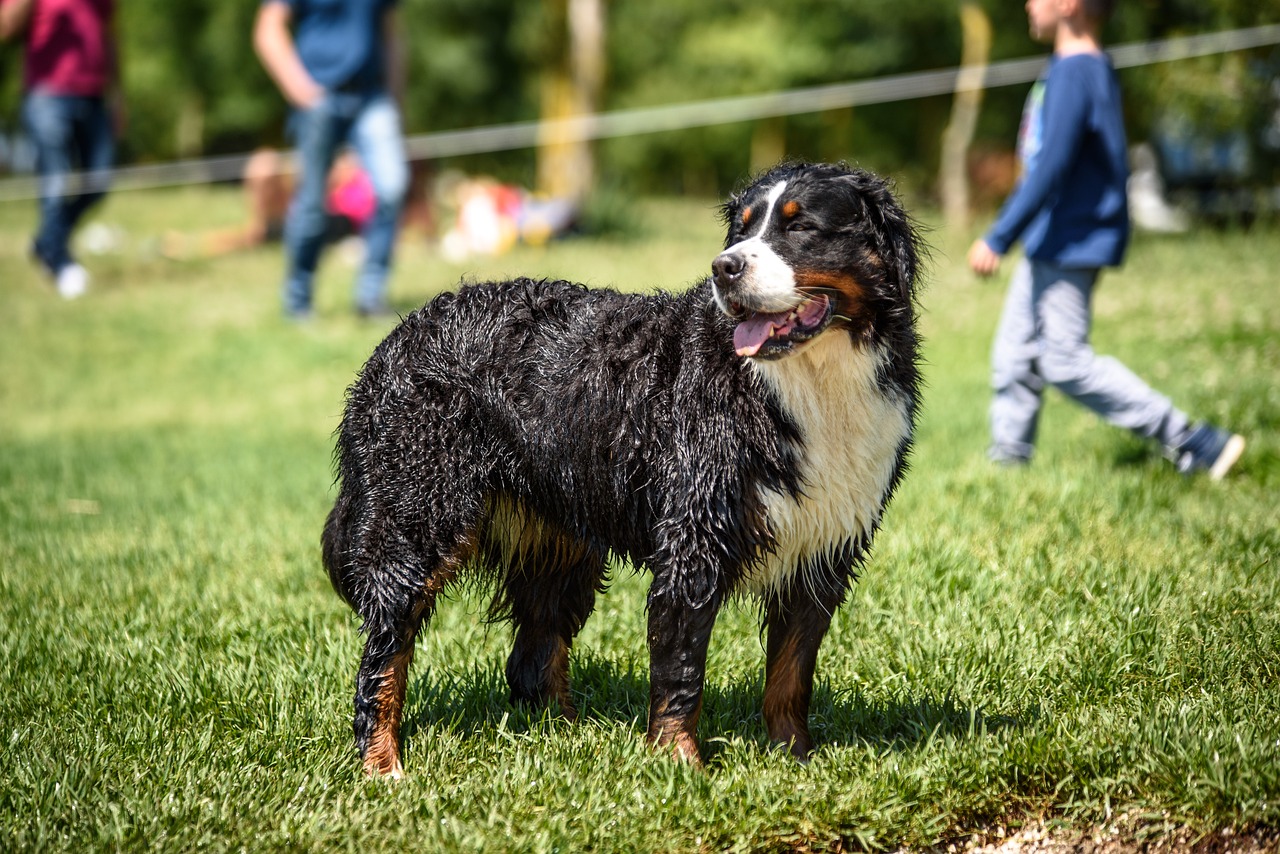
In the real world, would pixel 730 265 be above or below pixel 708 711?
above

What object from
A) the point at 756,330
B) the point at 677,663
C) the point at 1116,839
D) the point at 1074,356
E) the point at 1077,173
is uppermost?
the point at 1077,173

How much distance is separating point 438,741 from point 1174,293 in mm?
8442

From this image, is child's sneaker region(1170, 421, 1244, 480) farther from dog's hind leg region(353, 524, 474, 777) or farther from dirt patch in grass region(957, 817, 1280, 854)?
dog's hind leg region(353, 524, 474, 777)

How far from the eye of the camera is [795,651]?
11.6 ft

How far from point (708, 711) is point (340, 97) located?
25.0 feet

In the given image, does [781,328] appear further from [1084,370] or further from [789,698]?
[1084,370]

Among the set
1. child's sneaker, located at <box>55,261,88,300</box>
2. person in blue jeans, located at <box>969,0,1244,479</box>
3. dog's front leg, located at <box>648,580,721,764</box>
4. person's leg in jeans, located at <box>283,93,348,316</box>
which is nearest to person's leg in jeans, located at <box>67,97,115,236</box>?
child's sneaker, located at <box>55,261,88,300</box>

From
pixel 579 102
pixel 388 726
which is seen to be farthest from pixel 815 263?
pixel 579 102

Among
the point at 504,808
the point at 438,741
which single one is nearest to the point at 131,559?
the point at 438,741

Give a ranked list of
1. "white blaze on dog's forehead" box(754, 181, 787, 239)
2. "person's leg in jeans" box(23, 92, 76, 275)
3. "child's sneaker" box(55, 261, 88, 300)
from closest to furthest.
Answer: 1. "white blaze on dog's forehead" box(754, 181, 787, 239)
2. "person's leg in jeans" box(23, 92, 76, 275)
3. "child's sneaker" box(55, 261, 88, 300)

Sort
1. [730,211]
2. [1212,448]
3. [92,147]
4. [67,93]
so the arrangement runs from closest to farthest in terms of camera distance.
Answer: [730,211], [1212,448], [67,93], [92,147]

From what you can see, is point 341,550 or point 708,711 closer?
point 341,550

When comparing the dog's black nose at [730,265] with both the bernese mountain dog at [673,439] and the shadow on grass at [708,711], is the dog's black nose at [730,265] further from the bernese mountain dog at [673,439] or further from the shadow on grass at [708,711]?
the shadow on grass at [708,711]

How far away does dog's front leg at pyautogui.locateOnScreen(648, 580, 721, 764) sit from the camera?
3316 millimetres
